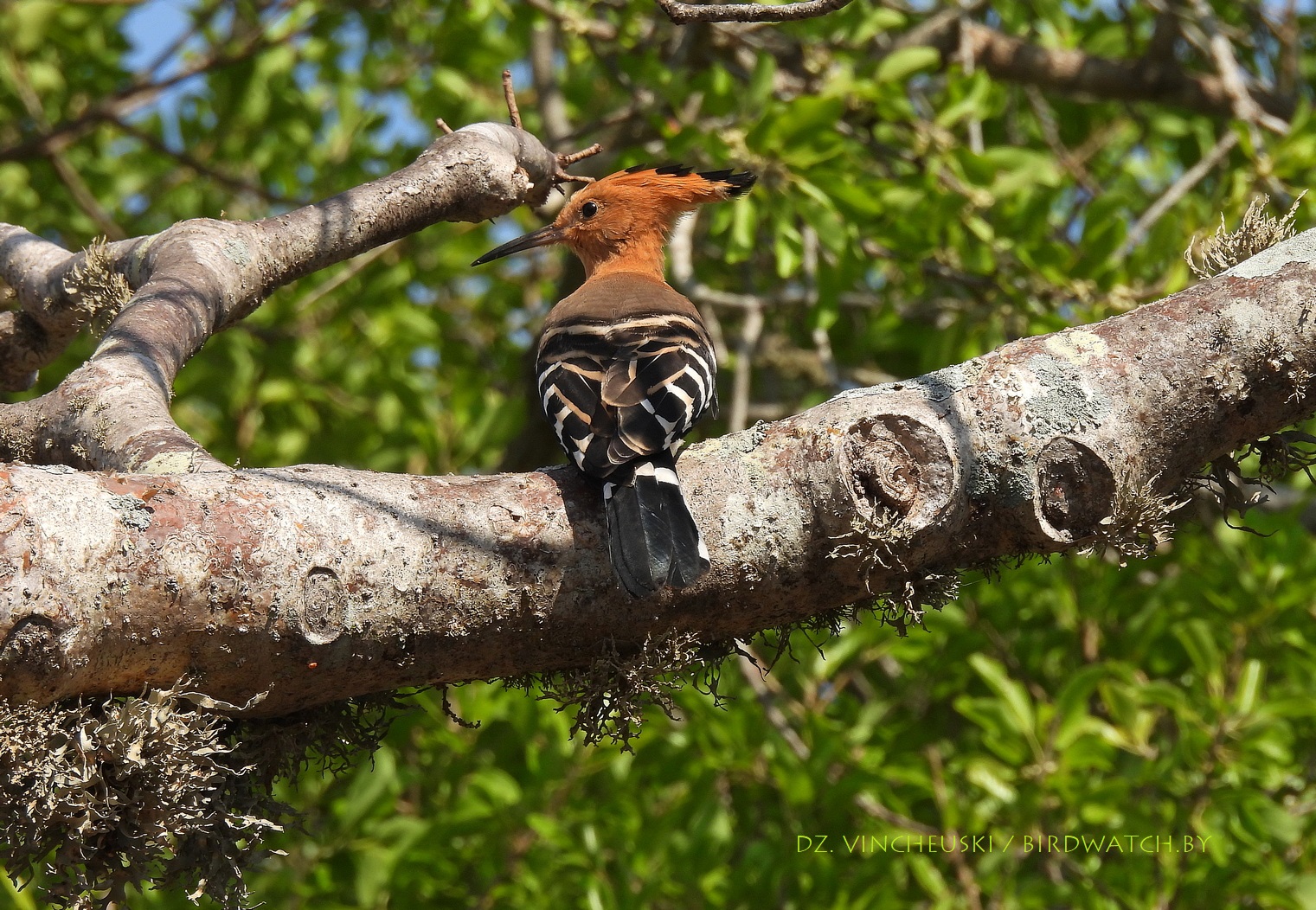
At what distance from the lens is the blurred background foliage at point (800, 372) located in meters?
3.88

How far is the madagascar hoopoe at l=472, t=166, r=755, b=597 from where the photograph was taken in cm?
196

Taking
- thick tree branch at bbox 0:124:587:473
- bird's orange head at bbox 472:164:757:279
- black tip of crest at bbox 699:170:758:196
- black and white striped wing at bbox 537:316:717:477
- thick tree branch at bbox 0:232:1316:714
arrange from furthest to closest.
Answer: bird's orange head at bbox 472:164:757:279 → black tip of crest at bbox 699:170:758:196 → black and white striped wing at bbox 537:316:717:477 → thick tree branch at bbox 0:124:587:473 → thick tree branch at bbox 0:232:1316:714

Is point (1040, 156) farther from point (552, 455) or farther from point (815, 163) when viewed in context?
point (552, 455)

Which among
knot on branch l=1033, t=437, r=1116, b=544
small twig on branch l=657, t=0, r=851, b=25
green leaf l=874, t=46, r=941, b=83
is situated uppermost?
small twig on branch l=657, t=0, r=851, b=25

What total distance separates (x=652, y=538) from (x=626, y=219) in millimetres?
3022

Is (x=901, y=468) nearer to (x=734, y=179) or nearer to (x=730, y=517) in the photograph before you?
(x=730, y=517)

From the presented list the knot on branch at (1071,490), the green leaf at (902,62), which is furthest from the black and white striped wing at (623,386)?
the green leaf at (902,62)

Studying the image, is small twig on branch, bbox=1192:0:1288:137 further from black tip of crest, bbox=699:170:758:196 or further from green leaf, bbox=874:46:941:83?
black tip of crest, bbox=699:170:758:196

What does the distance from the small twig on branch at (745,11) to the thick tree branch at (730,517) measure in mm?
622

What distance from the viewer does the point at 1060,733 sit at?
3.81 m

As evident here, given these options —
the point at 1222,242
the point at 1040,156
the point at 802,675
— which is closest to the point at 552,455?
the point at 802,675

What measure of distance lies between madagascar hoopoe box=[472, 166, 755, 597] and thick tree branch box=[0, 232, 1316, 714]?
0.08 meters

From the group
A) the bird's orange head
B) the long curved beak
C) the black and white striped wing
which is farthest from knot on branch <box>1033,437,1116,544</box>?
the long curved beak

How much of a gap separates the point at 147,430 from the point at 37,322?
107 cm
